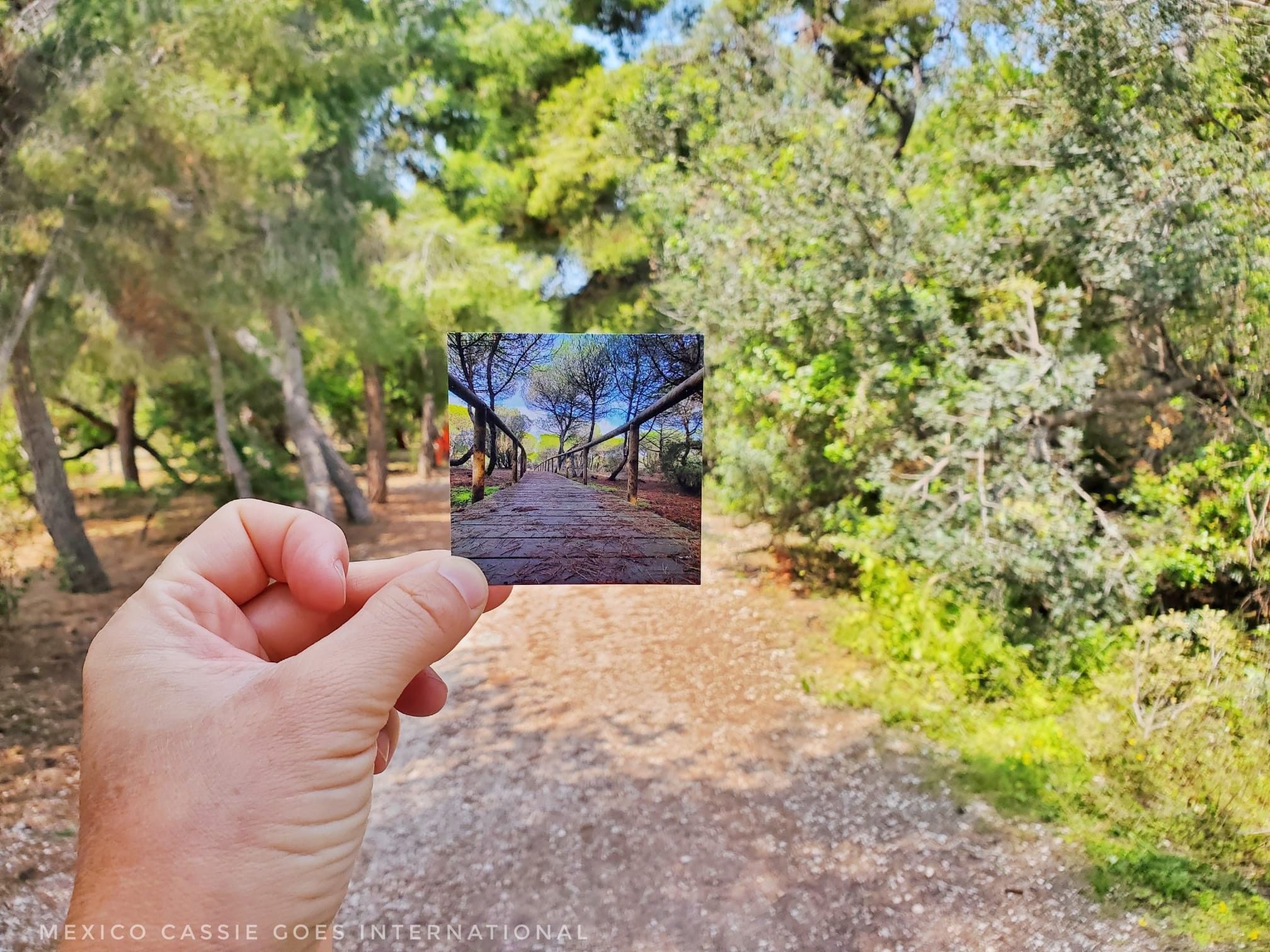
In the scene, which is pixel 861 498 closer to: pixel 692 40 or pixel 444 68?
pixel 692 40

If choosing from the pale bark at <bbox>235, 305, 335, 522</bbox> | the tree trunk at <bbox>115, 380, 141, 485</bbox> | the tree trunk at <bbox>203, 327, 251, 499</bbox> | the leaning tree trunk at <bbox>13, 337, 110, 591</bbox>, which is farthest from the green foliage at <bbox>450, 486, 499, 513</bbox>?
the tree trunk at <bbox>115, 380, 141, 485</bbox>

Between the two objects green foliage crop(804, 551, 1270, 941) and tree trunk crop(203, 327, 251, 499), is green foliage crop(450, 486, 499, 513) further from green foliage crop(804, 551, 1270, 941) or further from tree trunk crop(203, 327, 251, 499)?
tree trunk crop(203, 327, 251, 499)

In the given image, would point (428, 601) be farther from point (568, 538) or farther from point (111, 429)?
point (111, 429)

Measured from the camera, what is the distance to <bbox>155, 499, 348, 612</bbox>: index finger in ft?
2.30

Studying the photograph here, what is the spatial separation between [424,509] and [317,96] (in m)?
3.02

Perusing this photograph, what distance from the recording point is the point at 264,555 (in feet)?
2.46

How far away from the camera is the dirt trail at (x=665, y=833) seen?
6.01ft

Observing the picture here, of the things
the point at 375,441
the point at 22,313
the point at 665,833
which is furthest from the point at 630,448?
the point at 375,441

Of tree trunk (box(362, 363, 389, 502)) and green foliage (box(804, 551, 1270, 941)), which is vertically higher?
tree trunk (box(362, 363, 389, 502))

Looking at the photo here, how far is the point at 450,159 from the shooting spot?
468 cm

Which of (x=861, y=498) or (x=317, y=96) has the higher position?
(x=317, y=96)

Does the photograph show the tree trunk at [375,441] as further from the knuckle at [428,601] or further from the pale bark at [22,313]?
the knuckle at [428,601]

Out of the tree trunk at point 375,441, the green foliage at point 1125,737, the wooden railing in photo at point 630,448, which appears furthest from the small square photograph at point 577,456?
the tree trunk at point 375,441

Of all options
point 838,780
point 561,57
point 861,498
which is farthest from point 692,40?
point 838,780
